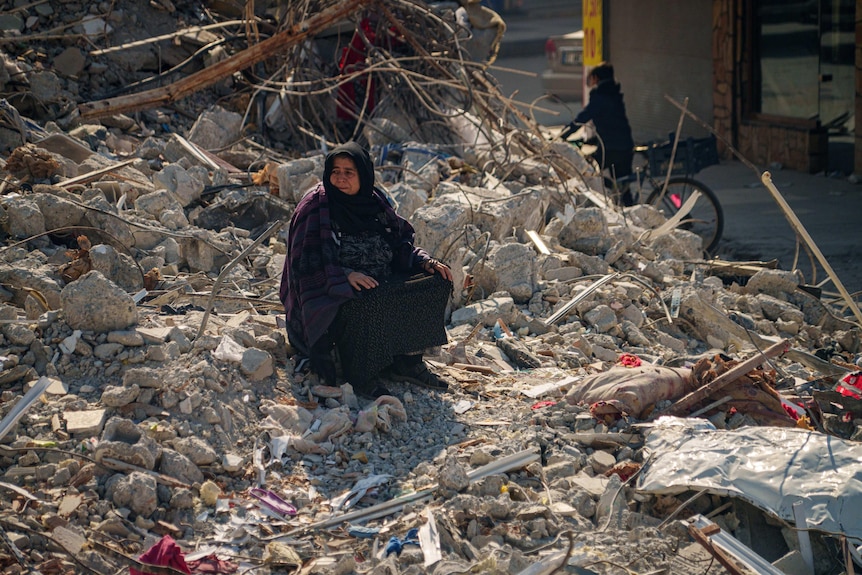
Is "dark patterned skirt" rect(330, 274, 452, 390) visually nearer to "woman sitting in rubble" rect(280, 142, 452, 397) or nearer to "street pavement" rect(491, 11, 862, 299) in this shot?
"woman sitting in rubble" rect(280, 142, 452, 397)

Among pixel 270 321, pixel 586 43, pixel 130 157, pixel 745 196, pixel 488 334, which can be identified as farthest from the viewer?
pixel 586 43

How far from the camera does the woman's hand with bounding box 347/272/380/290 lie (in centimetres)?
455

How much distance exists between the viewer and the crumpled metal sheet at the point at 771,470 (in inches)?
136

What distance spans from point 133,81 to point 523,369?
18.8 feet

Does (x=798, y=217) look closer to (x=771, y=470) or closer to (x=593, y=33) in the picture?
(x=771, y=470)

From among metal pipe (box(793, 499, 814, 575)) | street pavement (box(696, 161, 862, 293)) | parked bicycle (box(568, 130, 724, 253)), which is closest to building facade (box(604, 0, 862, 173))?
street pavement (box(696, 161, 862, 293))

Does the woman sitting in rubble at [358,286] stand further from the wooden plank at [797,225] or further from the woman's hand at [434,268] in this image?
the wooden plank at [797,225]

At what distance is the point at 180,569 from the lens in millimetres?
3154

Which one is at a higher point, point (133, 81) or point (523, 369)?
point (133, 81)

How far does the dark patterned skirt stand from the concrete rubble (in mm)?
143

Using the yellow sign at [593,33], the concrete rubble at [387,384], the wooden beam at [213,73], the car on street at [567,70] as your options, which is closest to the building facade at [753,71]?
the yellow sign at [593,33]

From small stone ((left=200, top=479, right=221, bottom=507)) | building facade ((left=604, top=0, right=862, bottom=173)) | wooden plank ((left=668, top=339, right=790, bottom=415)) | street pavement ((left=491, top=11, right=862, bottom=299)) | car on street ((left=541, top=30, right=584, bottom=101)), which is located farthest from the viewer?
car on street ((left=541, top=30, right=584, bottom=101))

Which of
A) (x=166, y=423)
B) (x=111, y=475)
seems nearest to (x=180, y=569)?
(x=111, y=475)

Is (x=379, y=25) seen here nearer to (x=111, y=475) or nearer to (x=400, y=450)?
(x=400, y=450)
